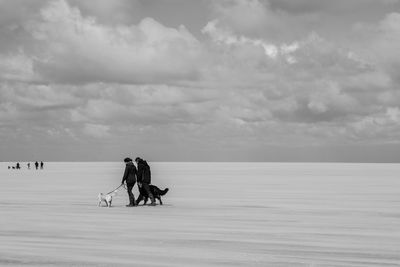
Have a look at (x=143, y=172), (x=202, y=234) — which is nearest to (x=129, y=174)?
(x=143, y=172)

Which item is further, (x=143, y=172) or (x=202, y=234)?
(x=143, y=172)

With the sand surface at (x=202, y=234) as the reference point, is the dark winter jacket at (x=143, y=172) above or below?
above

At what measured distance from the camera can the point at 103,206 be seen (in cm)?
2520

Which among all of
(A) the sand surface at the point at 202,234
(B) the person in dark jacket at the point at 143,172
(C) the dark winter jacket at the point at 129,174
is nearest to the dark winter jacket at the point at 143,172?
(B) the person in dark jacket at the point at 143,172

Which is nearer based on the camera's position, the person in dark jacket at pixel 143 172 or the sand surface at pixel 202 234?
the sand surface at pixel 202 234

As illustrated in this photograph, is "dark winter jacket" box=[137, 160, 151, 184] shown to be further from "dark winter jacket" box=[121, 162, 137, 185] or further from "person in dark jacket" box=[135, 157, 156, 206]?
"dark winter jacket" box=[121, 162, 137, 185]

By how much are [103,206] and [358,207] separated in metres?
9.48

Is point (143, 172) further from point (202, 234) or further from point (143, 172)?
point (202, 234)

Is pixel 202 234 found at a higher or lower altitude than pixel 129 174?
lower

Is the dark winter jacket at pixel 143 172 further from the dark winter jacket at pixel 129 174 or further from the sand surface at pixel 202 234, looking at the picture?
the sand surface at pixel 202 234

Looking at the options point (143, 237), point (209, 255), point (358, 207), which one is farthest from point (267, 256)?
point (358, 207)

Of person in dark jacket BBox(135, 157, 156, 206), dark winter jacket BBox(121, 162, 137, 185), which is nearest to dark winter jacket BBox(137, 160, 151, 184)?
person in dark jacket BBox(135, 157, 156, 206)

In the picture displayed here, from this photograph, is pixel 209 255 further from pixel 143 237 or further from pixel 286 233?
pixel 286 233

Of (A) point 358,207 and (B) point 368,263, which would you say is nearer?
(B) point 368,263
